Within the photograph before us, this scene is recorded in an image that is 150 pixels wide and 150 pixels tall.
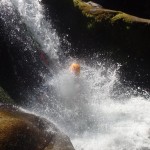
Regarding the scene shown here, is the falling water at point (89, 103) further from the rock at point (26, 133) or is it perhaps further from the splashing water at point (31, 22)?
the rock at point (26, 133)

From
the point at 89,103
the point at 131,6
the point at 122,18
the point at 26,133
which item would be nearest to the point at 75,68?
the point at 89,103

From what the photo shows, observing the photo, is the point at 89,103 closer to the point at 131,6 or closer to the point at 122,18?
the point at 122,18

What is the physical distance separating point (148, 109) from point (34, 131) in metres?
5.92

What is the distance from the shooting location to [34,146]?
550 centimetres

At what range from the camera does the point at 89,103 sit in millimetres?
11125

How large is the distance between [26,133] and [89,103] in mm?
5812

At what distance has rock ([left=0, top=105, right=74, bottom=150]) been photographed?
523cm

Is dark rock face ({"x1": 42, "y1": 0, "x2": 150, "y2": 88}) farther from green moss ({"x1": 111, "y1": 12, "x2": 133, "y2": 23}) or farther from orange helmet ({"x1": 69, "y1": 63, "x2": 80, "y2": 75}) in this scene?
orange helmet ({"x1": 69, "y1": 63, "x2": 80, "y2": 75})

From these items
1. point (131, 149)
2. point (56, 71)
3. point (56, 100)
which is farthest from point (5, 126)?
point (56, 71)

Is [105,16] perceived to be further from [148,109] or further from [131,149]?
[131,149]

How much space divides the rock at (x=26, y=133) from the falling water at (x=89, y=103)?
247 centimetres

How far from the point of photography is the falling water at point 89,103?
8.98 m

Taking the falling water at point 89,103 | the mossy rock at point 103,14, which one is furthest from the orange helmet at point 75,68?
the mossy rock at point 103,14

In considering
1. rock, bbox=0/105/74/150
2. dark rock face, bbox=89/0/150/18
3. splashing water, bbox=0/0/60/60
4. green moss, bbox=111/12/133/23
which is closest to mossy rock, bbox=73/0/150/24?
green moss, bbox=111/12/133/23
